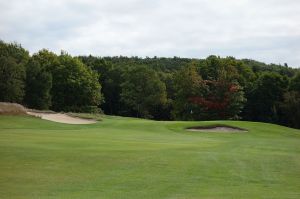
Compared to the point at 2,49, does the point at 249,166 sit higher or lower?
lower

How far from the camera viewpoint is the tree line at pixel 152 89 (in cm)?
6581

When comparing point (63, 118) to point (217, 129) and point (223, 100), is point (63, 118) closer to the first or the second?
point (217, 129)

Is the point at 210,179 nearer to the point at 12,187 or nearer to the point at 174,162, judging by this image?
the point at 174,162

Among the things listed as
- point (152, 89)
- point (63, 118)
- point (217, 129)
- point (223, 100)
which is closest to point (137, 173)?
point (217, 129)

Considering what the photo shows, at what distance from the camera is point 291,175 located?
14.6 metres

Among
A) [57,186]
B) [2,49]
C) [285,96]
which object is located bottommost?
[57,186]

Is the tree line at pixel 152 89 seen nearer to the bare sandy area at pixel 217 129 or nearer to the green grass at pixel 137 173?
the bare sandy area at pixel 217 129

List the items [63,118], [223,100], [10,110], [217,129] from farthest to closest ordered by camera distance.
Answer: [223,100] → [63,118] → [10,110] → [217,129]

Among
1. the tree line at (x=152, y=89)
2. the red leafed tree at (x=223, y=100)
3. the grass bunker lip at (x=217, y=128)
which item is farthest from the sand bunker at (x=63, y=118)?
the red leafed tree at (x=223, y=100)

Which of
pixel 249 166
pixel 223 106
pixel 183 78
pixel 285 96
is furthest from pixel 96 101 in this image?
pixel 249 166

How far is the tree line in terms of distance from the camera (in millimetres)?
65812

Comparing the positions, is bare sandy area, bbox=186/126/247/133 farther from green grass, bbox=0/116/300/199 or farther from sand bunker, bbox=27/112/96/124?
green grass, bbox=0/116/300/199

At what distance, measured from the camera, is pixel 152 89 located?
9069 centimetres

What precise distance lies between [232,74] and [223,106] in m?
5.44
